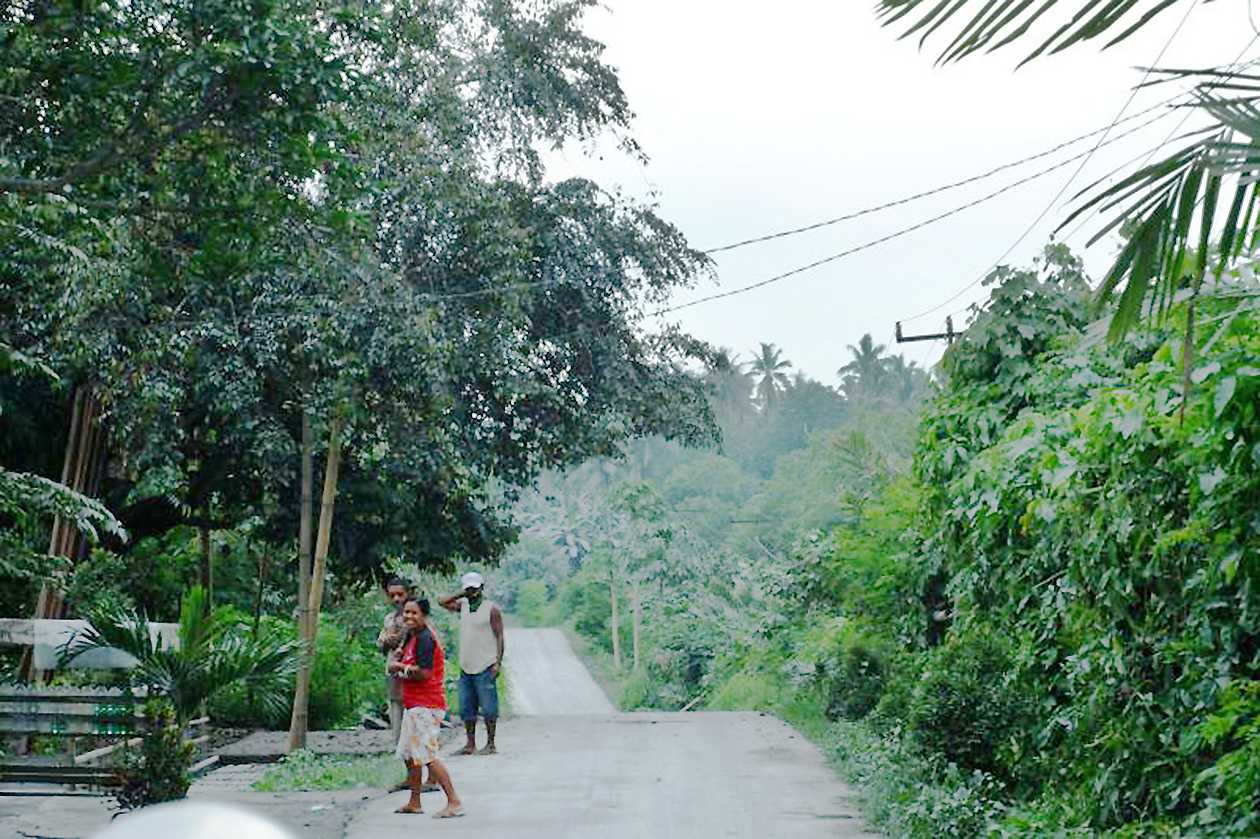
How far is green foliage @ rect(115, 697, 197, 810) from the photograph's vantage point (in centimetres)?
1050

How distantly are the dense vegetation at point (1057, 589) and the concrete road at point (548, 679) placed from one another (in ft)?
95.6

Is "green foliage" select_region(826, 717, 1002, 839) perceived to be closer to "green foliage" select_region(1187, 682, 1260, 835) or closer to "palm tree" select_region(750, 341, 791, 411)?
"green foliage" select_region(1187, 682, 1260, 835)

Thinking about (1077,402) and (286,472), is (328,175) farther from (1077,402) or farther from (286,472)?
(286,472)

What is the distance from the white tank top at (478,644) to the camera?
52.3 ft

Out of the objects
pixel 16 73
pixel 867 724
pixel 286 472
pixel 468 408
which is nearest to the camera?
pixel 16 73

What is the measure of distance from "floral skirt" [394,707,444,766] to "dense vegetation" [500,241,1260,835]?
3.33m

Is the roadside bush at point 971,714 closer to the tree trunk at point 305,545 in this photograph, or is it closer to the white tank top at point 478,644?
the white tank top at point 478,644

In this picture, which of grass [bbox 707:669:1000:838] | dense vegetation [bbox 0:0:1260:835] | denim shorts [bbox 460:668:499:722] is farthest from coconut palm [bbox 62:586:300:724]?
grass [bbox 707:669:1000:838]

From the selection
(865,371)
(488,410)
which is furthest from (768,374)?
(488,410)

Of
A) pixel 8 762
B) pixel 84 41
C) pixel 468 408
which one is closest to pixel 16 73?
pixel 84 41

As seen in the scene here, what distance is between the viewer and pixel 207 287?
17609mm

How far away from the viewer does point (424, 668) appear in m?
12.4

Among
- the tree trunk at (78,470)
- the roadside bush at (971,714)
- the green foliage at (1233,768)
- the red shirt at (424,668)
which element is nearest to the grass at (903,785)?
the roadside bush at (971,714)

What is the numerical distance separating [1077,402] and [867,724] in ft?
17.4
